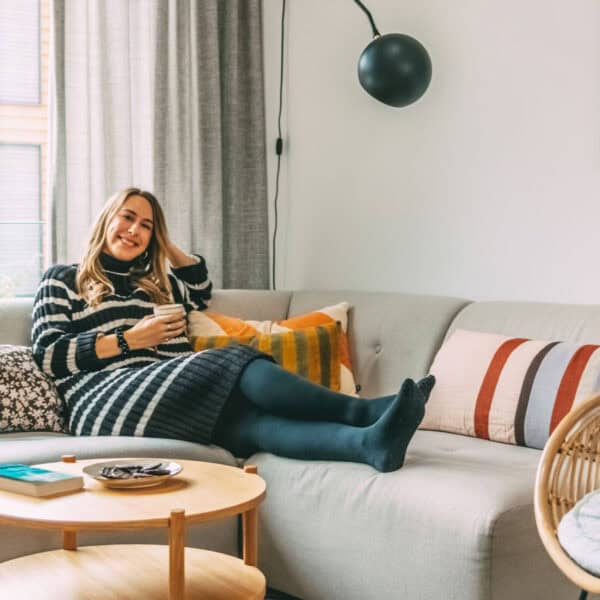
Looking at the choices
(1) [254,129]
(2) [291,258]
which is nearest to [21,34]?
(1) [254,129]

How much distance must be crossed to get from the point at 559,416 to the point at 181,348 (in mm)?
1187

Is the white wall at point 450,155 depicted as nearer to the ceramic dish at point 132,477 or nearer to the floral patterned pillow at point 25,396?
the floral patterned pillow at point 25,396

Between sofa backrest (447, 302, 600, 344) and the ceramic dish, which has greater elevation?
sofa backrest (447, 302, 600, 344)

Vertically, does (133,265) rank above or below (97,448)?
above

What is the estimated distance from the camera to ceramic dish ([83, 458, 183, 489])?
195 centimetres

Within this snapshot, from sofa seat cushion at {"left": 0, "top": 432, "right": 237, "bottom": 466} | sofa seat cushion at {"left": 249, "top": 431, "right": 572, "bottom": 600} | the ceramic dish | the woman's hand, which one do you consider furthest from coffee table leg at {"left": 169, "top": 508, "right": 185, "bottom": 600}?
the woman's hand

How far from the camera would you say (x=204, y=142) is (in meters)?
3.89

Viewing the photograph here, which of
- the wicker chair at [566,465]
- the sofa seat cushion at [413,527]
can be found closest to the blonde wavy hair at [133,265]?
the sofa seat cushion at [413,527]

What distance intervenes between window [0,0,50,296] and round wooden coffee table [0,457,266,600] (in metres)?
1.59

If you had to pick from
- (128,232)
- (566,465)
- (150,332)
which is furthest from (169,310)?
(566,465)

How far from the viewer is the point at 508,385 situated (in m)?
2.59

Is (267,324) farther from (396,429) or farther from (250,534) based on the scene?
(250,534)

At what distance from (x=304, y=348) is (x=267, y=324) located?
0.65 feet

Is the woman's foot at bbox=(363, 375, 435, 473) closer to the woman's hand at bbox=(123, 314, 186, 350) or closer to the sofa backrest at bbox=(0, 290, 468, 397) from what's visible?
the sofa backrest at bbox=(0, 290, 468, 397)
